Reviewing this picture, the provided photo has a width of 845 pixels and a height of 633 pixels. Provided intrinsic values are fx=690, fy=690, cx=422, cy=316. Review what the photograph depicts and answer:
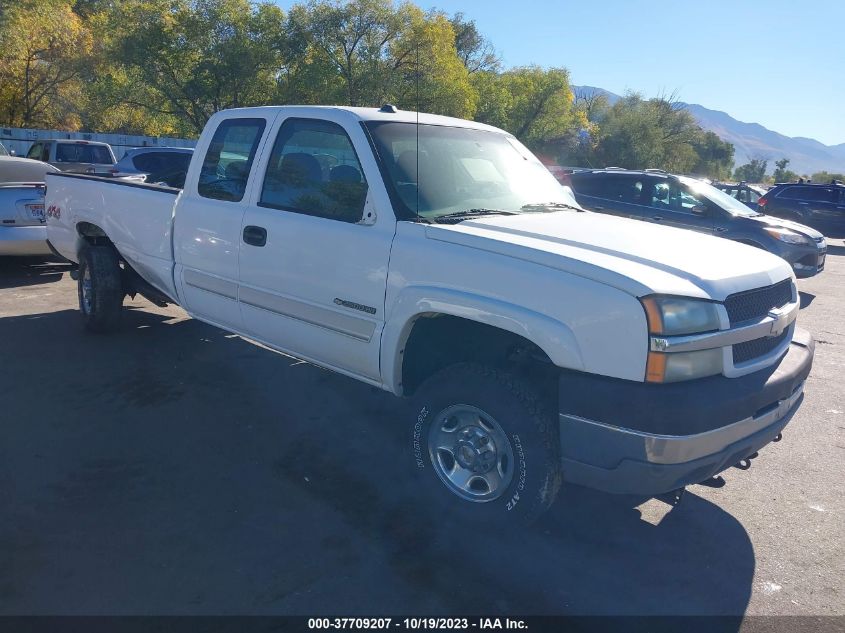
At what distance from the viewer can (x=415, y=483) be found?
157 inches

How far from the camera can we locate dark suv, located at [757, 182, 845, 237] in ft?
60.8

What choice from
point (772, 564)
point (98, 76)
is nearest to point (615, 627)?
point (772, 564)

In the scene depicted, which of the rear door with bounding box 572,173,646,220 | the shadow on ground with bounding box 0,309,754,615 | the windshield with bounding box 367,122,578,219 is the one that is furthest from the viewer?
the rear door with bounding box 572,173,646,220

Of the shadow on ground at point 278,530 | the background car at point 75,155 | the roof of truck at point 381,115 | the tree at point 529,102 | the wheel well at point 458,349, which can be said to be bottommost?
the shadow on ground at point 278,530

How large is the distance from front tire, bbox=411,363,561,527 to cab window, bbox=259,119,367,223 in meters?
1.18

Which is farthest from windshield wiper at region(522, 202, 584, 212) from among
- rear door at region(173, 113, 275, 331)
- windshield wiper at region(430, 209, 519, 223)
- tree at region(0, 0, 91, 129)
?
tree at region(0, 0, 91, 129)

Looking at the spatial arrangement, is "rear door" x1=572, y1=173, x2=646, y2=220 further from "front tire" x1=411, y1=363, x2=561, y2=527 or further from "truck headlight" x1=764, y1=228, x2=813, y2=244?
"front tire" x1=411, y1=363, x2=561, y2=527

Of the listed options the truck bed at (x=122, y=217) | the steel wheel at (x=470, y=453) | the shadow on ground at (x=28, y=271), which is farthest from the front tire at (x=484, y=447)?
the shadow on ground at (x=28, y=271)

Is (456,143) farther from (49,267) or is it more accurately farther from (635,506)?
(49,267)

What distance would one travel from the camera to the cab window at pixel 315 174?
401 centimetres

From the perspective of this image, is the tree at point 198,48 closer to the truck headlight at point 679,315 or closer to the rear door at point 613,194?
the rear door at point 613,194

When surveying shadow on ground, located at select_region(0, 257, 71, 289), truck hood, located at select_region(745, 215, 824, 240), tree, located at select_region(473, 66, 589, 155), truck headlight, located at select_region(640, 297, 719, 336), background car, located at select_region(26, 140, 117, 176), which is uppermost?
tree, located at select_region(473, 66, 589, 155)

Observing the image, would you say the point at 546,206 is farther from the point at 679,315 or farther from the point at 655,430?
the point at 655,430

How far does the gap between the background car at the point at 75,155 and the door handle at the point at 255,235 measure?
47.5ft
